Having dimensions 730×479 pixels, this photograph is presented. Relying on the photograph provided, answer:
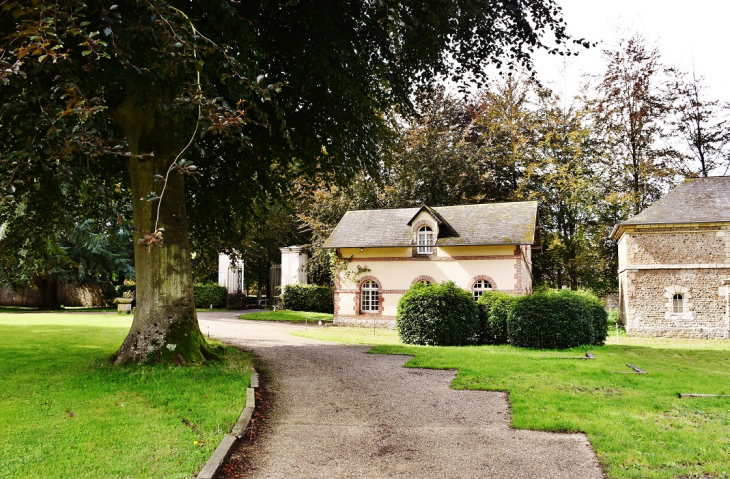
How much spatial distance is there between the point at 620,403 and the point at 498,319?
8.68m

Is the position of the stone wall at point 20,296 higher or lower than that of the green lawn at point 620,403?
higher

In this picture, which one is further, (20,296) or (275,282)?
(275,282)

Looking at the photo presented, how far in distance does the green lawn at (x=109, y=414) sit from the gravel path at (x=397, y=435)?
25.8 inches

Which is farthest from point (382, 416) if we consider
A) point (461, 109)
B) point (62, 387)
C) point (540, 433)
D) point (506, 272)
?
point (461, 109)

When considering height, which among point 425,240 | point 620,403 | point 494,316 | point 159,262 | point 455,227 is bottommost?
point 620,403

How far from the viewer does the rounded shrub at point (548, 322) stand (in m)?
15.1

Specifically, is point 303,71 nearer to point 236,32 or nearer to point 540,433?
point 236,32

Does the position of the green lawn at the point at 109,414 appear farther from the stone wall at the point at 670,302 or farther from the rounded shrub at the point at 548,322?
the stone wall at the point at 670,302

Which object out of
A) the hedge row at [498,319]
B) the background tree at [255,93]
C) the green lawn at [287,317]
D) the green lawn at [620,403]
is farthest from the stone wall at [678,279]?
the background tree at [255,93]

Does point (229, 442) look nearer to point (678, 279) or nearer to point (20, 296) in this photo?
point (678, 279)

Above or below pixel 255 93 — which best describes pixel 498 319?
below

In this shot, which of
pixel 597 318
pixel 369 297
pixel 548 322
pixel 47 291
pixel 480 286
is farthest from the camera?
pixel 47 291

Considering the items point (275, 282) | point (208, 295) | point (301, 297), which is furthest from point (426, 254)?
point (208, 295)

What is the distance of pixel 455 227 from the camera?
26.5m
